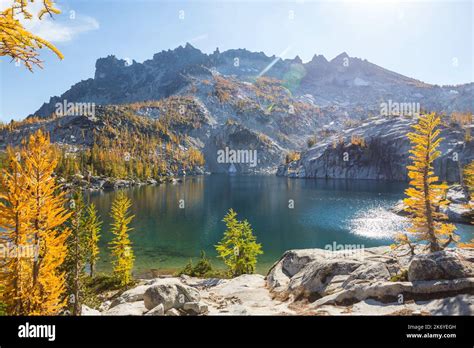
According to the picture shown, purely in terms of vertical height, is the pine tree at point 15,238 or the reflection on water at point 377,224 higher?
the pine tree at point 15,238

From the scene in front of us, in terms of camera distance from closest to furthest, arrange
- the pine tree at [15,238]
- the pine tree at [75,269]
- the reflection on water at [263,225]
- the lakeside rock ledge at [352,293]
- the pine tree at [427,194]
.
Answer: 1. the lakeside rock ledge at [352,293]
2. the pine tree at [15,238]
3. the pine tree at [75,269]
4. the pine tree at [427,194]
5. the reflection on water at [263,225]

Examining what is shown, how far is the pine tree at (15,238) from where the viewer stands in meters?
16.9

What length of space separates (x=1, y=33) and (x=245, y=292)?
2387 centimetres

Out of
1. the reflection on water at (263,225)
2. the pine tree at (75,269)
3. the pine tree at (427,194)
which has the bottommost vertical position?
the reflection on water at (263,225)

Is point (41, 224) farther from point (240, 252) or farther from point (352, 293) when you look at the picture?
point (240, 252)

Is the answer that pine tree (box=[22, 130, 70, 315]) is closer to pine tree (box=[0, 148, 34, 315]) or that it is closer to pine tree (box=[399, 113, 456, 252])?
pine tree (box=[0, 148, 34, 315])

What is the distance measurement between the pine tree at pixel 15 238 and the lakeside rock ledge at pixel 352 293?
5.13 metres

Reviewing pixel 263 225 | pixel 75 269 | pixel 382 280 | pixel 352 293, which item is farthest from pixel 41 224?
pixel 263 225

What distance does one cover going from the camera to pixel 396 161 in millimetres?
190375

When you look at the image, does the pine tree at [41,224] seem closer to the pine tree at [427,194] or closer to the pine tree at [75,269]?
the pine tree at [75,269]

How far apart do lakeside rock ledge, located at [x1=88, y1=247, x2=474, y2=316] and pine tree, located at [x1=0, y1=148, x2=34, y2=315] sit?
513 centimetres

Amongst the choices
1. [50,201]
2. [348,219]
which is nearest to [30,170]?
[50,201]

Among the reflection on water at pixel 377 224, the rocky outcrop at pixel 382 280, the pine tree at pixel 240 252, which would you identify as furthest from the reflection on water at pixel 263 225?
the rocky outcrop at pixel 382 280
